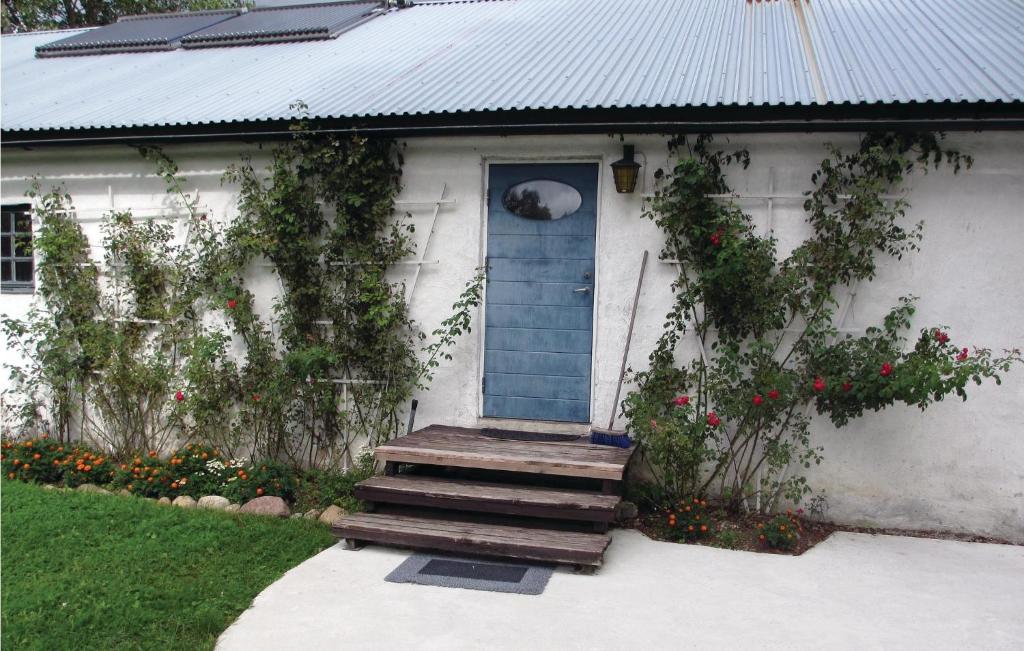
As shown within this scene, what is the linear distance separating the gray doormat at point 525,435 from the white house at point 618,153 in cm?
12

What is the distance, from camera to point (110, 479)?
6.64 m

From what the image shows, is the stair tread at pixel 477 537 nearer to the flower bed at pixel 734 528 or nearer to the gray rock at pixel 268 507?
the flower bed at pixel 734 528

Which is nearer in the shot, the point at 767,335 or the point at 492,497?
the point at 492,497

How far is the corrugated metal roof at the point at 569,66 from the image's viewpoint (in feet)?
18.9

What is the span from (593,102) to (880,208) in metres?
2.10

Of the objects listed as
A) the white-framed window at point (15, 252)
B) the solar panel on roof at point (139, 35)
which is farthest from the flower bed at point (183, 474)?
the solar panel on roof at point (139, 35)

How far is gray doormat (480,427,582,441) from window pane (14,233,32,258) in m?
4.62

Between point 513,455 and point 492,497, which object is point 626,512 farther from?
point 492,497

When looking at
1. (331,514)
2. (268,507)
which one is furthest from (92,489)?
(331,514)

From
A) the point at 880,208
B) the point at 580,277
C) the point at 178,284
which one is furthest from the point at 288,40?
the point at 880,208

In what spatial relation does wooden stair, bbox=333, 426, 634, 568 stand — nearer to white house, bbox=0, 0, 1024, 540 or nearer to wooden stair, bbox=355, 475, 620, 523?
wooden stair, bbox=355, 475, 620, 523

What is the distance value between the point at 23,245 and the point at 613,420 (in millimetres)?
5662

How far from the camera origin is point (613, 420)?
5.98 metres

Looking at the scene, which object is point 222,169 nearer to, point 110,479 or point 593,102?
point 110,479
